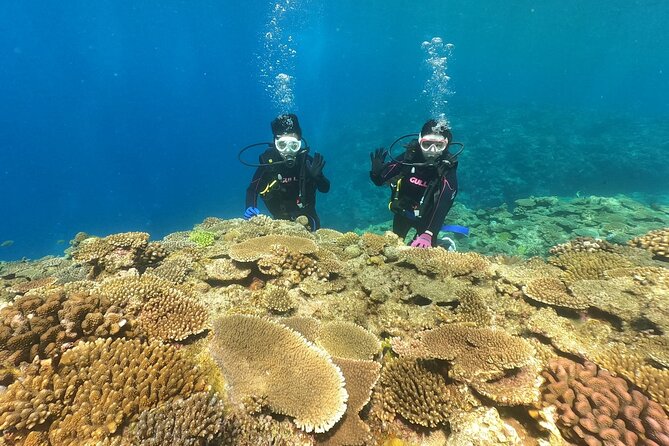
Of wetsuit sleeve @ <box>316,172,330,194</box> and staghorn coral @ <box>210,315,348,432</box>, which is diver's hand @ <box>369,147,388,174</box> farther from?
staghorn coral @ <box>210,315,348,432</box>

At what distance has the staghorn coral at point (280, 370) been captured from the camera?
2871mm

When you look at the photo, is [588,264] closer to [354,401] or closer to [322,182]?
[354,401]

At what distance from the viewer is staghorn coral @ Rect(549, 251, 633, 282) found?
5117mm

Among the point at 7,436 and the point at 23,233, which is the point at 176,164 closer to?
the point at 23,233

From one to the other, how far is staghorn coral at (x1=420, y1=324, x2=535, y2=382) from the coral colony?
2 centimetres

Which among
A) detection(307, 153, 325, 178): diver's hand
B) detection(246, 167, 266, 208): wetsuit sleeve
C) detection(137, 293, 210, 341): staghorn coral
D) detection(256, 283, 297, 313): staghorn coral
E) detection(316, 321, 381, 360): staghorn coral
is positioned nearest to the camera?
detection(137, 293, 210, 341): staghorn coral

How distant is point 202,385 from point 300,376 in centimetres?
92

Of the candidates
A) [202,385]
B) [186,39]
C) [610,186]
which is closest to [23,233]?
[186,39]

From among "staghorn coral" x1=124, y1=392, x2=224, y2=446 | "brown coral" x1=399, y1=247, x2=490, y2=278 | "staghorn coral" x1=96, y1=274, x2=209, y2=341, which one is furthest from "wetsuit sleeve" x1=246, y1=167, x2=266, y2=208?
"staghorn coral" x1=124, y1=392, x2=224, y2=446

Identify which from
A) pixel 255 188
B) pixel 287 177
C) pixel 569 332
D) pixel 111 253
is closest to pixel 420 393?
pixel 569 332

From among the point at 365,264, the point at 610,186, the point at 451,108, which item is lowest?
the point at 365,264

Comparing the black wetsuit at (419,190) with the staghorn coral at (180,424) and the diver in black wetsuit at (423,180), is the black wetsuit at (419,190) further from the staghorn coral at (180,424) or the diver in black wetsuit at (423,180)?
the staghorn coral at (180,424)

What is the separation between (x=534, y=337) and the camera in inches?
156

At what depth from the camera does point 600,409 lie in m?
2.80
